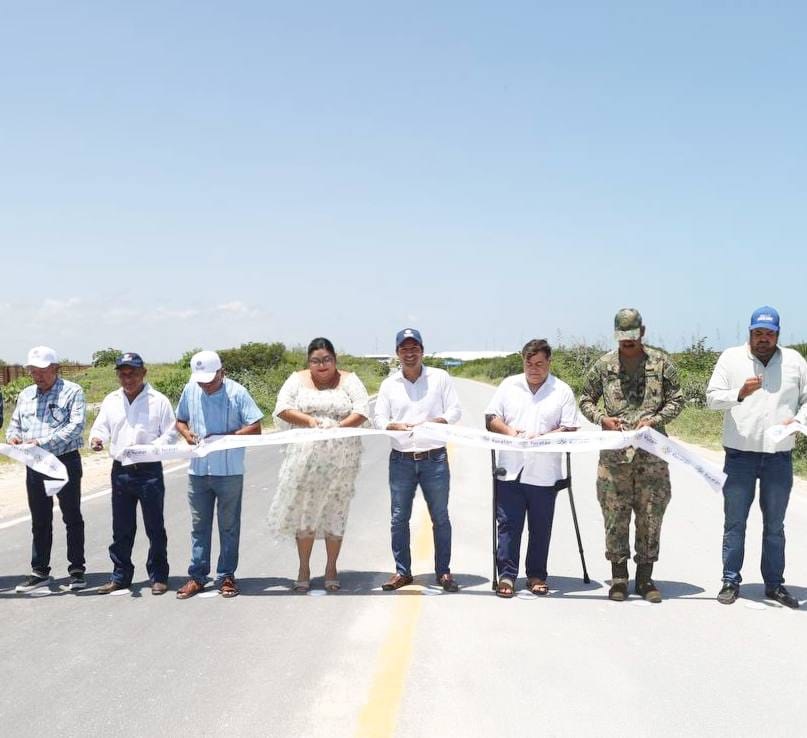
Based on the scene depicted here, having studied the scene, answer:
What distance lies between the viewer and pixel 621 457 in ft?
20.1

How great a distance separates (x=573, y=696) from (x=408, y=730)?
36.0 inches

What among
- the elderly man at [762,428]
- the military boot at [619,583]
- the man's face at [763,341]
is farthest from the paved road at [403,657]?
the man's face at [763,341]

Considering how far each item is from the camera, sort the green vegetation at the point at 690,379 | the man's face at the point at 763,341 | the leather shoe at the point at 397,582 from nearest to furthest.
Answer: the man's face at the point at 763,341 < the leather shoe at the point at 397,582 < the green vegetation at the point at 690,379

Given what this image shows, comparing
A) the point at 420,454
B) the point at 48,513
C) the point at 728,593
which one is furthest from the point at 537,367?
the point at 48,513

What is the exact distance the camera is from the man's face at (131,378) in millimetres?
6207

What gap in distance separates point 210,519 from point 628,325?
3445 mm

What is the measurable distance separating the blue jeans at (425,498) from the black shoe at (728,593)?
1.97m

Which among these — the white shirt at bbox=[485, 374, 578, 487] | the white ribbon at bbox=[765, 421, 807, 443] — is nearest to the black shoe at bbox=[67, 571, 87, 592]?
the white shirt at bbox=[485, 374, 578, 487]

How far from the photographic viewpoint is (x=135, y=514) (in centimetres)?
628

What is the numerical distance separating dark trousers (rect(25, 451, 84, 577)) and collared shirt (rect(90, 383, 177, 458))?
397 mm

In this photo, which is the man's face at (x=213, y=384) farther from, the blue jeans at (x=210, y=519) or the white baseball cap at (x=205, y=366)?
the blue jeans at (x=210, y=519)

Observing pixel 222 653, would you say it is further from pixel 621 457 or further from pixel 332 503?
pixel 621 457

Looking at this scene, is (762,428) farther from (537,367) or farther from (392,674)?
(392,674)

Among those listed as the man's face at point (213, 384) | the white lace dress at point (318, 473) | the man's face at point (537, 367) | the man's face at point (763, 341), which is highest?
the man's face at point (763, 341)
